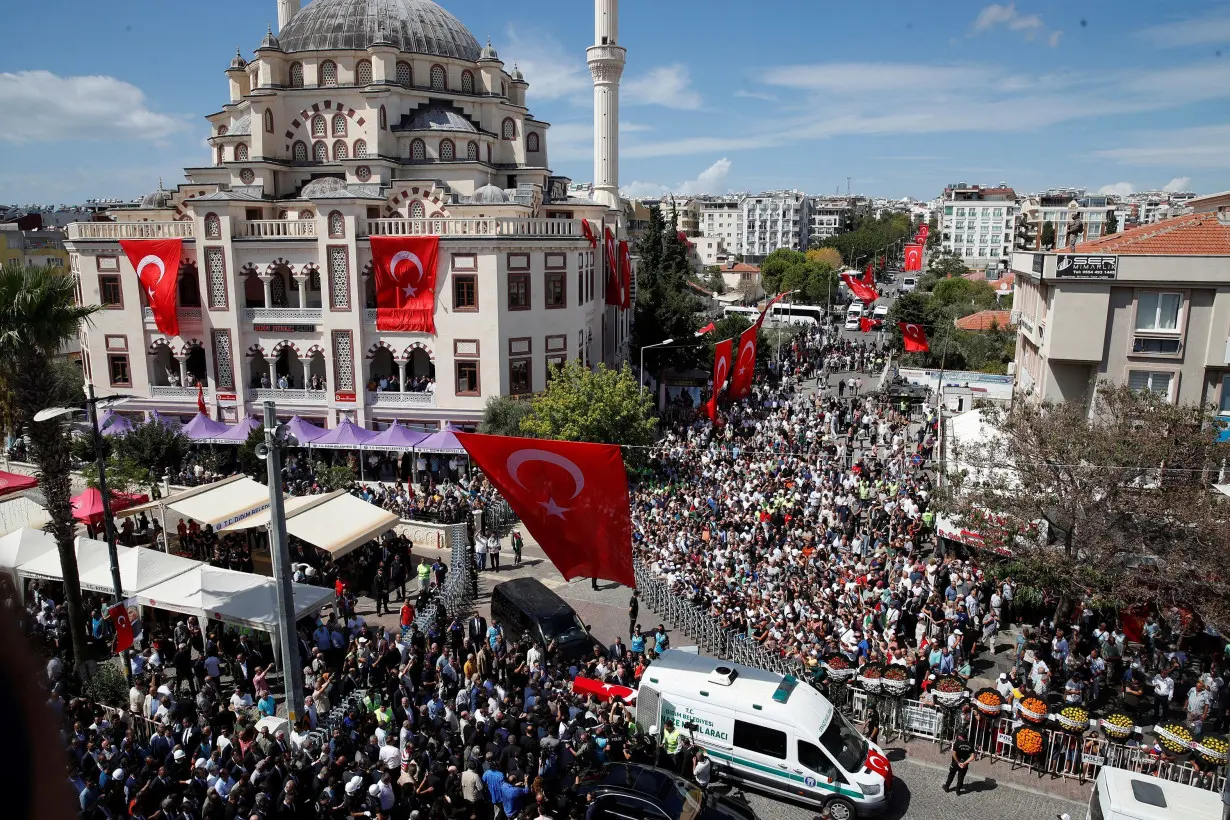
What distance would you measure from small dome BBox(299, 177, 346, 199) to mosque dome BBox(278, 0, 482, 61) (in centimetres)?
695

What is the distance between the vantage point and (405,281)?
32719mm

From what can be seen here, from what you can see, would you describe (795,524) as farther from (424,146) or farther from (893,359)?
(893,359)

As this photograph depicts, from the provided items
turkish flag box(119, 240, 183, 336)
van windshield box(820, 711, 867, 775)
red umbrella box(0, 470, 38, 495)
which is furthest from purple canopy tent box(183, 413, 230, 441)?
van windshield box(820, 711, 867, 775)

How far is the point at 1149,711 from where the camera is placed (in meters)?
15.1

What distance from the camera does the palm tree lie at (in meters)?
14.8

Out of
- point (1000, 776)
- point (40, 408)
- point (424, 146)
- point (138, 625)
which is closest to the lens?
point (1000, 776)

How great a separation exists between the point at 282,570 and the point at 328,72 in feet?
108

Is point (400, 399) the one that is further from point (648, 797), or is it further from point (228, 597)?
point (648, 797)

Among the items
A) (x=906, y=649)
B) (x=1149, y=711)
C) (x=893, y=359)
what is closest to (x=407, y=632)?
(x=906, y=649)

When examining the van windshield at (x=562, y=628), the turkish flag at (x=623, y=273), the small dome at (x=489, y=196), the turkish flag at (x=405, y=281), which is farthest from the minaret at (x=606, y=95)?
the van windshield at (x=562, y=628)

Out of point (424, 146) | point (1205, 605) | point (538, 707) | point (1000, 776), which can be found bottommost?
point (1000, 776)

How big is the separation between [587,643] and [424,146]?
94.0 feet

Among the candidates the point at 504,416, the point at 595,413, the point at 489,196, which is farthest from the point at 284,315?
the point at 595,413

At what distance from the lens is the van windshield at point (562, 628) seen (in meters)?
16.8
